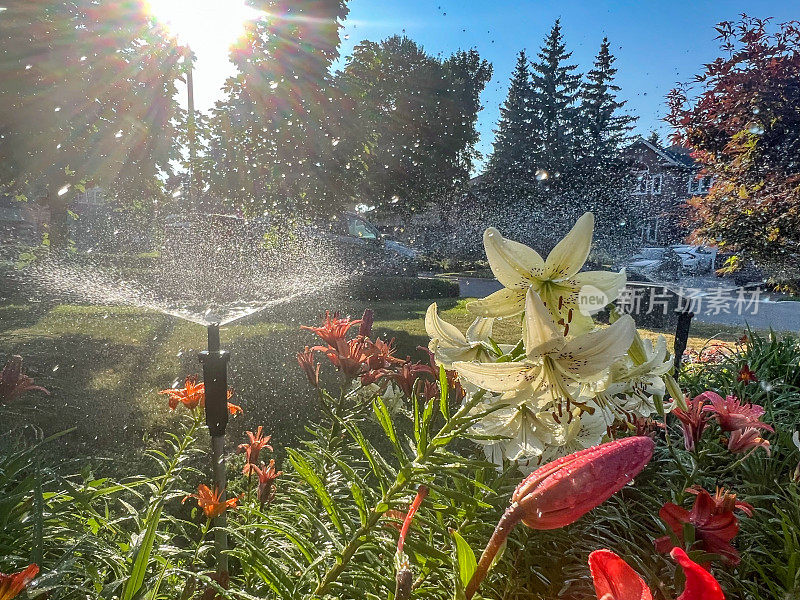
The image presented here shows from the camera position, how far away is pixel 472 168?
961 inches

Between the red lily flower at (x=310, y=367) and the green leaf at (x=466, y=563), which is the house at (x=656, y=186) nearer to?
the red lily flower at (x=310, y=367)

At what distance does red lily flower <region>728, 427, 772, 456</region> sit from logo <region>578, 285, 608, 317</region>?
2.44 feet

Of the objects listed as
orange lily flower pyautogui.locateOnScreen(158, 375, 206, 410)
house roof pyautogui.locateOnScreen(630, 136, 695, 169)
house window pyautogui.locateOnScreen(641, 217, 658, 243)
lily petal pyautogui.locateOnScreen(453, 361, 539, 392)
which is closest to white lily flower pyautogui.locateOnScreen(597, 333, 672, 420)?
lily petal pyautogui.locateOnScreen(453, 361, 539, 392)

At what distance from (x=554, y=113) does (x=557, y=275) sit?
104 feet

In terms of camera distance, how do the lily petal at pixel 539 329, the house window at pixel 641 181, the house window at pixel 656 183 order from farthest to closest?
the house window at pixel 641 181
the house window at pixel 656 183
the lily petal at pixel 539 329

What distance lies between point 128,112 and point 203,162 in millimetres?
1422

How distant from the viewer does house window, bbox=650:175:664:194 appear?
24.0 meters

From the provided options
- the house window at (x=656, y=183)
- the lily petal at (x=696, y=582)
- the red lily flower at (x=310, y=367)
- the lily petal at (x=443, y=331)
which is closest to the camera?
the lily petal at (x=696, y=582)

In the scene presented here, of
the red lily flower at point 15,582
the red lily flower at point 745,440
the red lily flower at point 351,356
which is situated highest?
the red lily flower at point 15,582

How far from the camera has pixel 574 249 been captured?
621 millimetres

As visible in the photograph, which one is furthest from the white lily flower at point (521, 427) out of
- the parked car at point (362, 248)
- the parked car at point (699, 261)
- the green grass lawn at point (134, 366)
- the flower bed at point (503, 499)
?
the parked car at point (699, 261)

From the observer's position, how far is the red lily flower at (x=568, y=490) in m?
0.38

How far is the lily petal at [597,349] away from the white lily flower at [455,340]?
0.55ft

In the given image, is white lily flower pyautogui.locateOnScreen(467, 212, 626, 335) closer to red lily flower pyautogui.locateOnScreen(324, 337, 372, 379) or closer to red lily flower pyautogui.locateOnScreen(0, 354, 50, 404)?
red lily flower pyautogui.locateOnScreen(324, 337, 372, 379)
